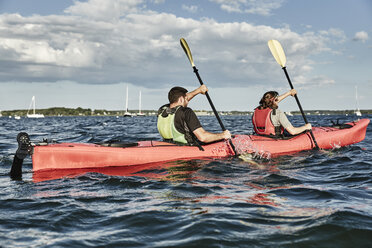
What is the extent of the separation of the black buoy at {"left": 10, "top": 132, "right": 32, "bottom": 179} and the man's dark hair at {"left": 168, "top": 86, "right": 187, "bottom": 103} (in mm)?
2609

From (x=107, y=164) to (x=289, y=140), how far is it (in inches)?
169

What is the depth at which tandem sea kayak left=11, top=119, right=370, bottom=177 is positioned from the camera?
6066 mm

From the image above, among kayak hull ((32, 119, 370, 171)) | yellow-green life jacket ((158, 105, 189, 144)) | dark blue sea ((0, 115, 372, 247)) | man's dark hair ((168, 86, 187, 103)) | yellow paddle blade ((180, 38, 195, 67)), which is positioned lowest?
dark blue sea ((0, 115, 372, 247))

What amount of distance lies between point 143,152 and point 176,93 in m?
1.28

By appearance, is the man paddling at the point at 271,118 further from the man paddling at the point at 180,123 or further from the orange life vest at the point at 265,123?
the man paddling at the point at 180,123

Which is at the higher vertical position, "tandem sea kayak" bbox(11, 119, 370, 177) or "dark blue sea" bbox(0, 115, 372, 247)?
"tandem sea kayak" bbox(11, 119, 370, 177)

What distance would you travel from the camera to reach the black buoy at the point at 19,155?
5.68 metres

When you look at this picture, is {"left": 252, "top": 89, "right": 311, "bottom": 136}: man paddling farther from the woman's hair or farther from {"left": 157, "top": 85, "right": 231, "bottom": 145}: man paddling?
{"left": 157, "top": 85, "right": 231, "bottom": 145}: man paddling

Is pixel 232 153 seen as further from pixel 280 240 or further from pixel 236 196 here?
pixel 280 240

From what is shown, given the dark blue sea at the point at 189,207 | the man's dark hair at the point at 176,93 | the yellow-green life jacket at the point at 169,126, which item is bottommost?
the dark blue sea at the point at 189,207

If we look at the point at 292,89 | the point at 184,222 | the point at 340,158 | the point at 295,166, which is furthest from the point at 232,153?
the point at 184,222

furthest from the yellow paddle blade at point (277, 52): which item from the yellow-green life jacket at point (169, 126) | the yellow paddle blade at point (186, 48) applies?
the yellow-green life jacket at point (169, 126)

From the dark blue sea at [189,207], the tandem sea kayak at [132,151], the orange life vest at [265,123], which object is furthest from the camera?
the orange life vest at [265,123]

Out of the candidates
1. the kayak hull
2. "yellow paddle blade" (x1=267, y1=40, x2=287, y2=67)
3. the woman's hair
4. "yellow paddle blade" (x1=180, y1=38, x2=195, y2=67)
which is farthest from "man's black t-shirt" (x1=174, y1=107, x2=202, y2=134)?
"yellow paddle blade" (x1=267, y1=40, x2=287, y2=67)
